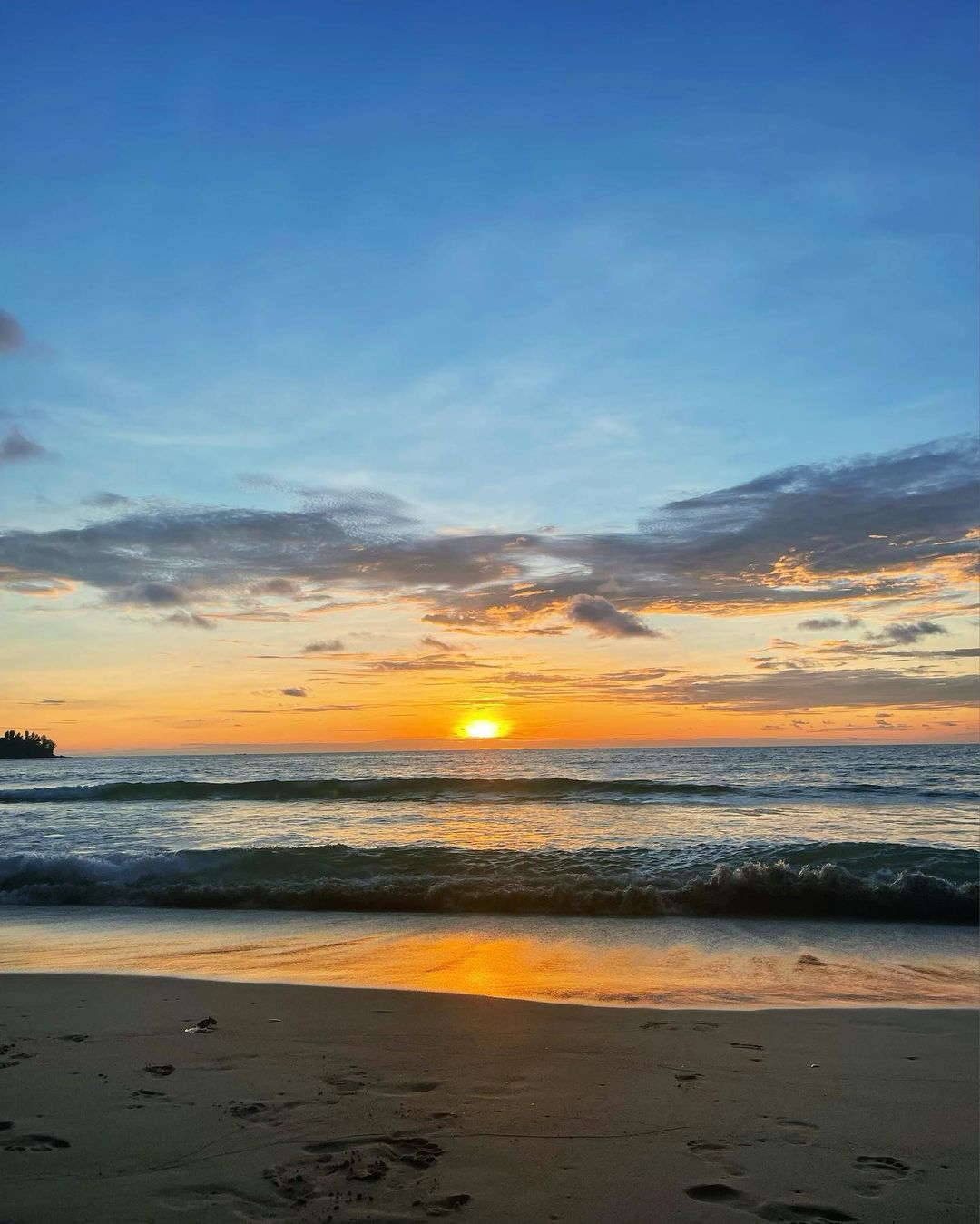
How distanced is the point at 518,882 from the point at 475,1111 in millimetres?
8473

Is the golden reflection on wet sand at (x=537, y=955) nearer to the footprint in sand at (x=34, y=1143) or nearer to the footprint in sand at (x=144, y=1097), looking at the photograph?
the footprint in sand at (x=144, y=1097)

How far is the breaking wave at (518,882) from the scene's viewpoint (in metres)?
12.1

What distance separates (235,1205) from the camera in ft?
11.9

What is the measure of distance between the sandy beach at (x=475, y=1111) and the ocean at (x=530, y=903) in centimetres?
127

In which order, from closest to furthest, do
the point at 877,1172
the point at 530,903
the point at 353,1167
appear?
the point at 353,1167
the point at 877,1172
the point at 530,903

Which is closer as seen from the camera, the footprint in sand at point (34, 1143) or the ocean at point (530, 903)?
the footprint in sand at point (34, 1143)

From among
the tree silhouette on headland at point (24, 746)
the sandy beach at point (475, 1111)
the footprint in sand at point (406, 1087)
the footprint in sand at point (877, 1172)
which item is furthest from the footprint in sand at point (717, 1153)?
the tree silhouette on headland at point (24, 746)

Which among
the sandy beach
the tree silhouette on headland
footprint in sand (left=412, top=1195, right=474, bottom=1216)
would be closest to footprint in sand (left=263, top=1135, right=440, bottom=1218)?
the sandy beach

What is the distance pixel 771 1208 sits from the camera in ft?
12.1

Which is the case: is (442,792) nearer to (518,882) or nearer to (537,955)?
(518,882)

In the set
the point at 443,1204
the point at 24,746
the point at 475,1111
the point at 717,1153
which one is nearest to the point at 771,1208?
the point at 717,1153

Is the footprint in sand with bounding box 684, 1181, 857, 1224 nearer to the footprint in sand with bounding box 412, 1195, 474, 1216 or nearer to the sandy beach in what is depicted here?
the sandy beach

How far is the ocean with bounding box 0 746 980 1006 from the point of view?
28.0 ft

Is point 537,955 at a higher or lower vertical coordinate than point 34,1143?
lower
